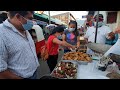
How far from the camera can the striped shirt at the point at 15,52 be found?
4.25ft

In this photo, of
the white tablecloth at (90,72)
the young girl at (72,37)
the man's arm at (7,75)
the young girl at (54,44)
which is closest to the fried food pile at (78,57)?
the white tablecloth at (90,72)

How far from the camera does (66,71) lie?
6.23 feet

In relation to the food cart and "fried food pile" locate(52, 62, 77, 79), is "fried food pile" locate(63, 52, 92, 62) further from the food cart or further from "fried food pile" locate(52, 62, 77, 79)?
"fried food pile" locate(52, 62, 77, 79)

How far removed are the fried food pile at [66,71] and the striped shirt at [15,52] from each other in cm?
37

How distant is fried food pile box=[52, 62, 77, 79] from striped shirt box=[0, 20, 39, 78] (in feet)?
1.21

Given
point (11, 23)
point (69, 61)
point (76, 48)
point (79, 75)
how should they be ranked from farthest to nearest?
point (76, 48) < point (69, 61) < point (79, 75) < point (11, 23)

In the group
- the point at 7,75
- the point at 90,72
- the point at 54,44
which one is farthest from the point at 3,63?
the point at 54,44

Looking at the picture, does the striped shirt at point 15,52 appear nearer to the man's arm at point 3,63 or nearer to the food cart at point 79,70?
the man's arm at point 3,63

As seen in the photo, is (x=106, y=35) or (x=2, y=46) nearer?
(x=2, y=46)
